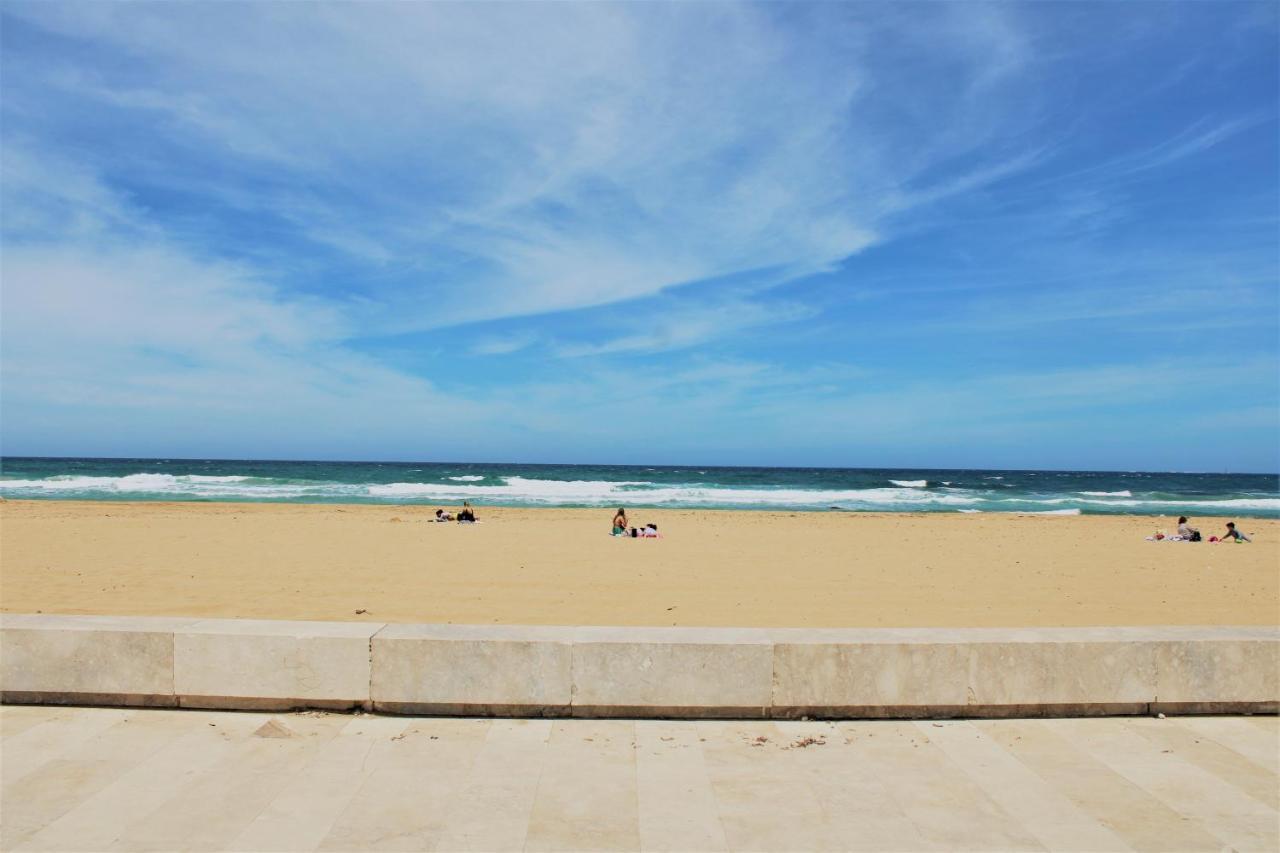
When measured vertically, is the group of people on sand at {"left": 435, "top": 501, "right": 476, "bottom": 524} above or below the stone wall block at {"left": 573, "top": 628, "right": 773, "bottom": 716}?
below

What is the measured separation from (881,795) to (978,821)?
43 cm

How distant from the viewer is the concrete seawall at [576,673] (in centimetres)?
462

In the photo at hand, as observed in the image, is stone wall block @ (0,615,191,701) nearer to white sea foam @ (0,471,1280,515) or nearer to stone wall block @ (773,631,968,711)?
stone wall block @ (773,631,968,711)

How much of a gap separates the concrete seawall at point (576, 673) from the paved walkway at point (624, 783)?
113mm

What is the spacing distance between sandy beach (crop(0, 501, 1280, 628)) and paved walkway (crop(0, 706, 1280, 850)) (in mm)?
3940

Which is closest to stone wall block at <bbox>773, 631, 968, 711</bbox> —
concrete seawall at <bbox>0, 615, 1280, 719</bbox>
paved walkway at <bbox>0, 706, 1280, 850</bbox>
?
concrete seawall at <bbox>0, 615, 1280, 719</bbox>

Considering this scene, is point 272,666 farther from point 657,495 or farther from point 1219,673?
point 657,495

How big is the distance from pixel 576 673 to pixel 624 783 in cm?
88

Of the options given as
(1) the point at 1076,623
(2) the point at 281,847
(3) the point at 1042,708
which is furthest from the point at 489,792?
(1) the point at 1076,623

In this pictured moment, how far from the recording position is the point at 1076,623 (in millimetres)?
9023

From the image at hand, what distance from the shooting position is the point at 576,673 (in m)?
4.62

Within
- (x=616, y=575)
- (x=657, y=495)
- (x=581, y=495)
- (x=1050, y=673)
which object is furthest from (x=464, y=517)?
(x=657, y=495)

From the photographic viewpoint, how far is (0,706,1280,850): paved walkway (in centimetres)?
335

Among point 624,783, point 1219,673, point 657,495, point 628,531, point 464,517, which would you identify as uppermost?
point 1219,673
